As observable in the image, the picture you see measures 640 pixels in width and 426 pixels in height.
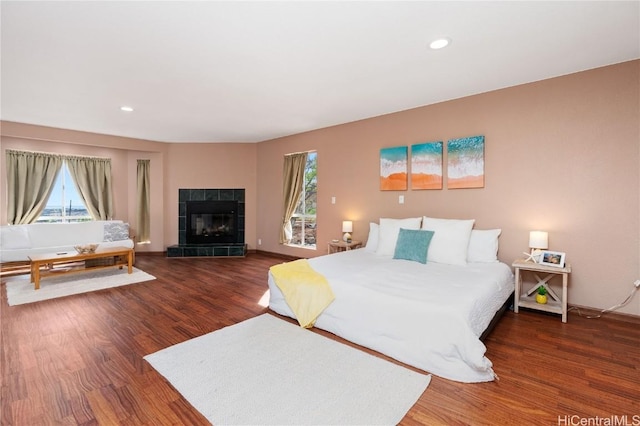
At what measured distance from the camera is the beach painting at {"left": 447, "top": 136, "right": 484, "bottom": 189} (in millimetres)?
3766

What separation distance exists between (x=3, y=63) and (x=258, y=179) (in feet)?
14.6

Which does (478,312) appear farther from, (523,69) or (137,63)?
(137,63)

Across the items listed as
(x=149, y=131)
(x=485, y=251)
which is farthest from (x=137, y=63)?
(x=485, y=251)

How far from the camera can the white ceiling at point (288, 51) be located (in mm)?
2135

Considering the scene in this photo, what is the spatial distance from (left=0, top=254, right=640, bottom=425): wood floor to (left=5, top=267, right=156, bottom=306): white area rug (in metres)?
0.22

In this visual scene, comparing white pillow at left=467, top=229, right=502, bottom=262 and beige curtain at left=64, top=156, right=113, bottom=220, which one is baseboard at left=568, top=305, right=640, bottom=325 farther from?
beige curtain at left=64, top=156, right=113, bottom=220

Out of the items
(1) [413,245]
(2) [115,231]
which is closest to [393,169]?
(1) [413,245]

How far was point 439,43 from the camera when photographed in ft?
8.36

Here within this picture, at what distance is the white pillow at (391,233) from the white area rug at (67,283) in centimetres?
366

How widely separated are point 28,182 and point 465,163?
25.2 feet

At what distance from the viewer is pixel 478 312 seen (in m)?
2.32
